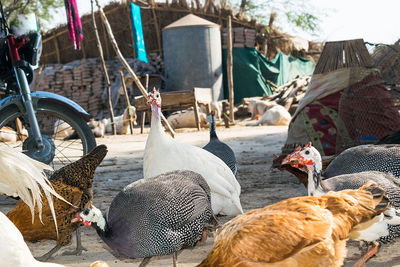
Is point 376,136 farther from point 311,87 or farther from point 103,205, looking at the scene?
point 103,205

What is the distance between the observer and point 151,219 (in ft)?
10.6

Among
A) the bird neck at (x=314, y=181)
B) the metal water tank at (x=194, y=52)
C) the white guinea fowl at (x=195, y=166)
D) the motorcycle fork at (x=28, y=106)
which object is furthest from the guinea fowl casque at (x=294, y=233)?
the metal water tank at (x=194, y=52)

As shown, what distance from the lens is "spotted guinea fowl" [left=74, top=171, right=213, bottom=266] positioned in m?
3.21

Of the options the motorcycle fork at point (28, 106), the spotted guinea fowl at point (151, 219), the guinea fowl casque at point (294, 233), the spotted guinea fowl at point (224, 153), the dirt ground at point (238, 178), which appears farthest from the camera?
the spotted guinea fowl at point (224, 153)

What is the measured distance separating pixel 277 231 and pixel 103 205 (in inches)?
116

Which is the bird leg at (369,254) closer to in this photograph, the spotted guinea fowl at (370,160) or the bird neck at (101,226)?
the spotted guinea fowl at (370,160)

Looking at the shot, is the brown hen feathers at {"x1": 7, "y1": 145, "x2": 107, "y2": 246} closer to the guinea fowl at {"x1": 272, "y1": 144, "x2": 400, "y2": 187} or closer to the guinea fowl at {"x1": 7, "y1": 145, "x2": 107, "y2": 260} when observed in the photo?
the guinea fowl at {"x1": 7, "y1": 145, "x2": 107, "y2": 260}

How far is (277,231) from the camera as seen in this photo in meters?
2.59

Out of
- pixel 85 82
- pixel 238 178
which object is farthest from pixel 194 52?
pixel 238 178

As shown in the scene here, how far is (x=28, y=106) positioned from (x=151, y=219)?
107 inches

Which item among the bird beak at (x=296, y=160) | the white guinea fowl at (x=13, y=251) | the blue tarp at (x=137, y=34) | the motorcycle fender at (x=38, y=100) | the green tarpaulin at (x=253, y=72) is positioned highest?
the blue tarp at (x=137, y=34)

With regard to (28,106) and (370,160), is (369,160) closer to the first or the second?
(370,160)

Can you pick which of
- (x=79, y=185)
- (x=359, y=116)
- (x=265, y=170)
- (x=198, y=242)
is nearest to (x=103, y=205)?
(x=79, y=185)

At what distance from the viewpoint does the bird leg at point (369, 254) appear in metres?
3.13
